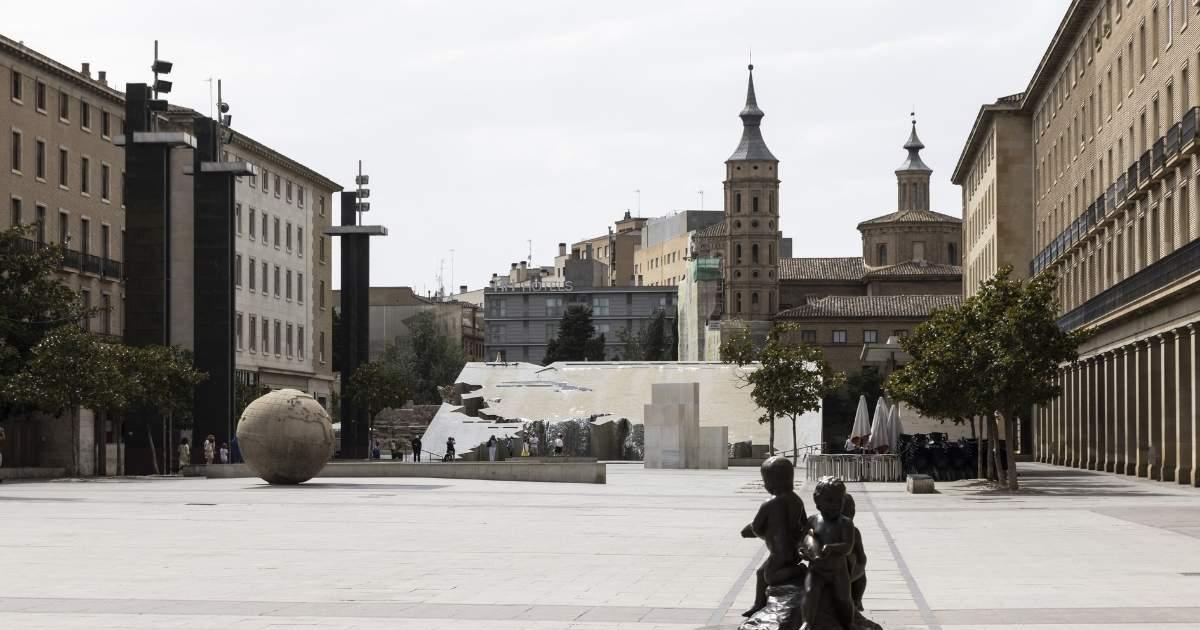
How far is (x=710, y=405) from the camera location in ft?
316

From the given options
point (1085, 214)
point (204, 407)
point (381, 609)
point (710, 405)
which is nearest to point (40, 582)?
point (381, 609)

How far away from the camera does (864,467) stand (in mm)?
52469

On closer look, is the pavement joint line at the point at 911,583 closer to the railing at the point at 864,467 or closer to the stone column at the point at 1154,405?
the railing at the point at 864,467

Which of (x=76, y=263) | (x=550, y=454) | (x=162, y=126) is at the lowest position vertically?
(x=550, y=454)

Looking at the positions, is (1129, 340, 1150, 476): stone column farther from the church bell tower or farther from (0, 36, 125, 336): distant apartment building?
the church bell tower

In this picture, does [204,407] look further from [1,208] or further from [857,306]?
[857,306]

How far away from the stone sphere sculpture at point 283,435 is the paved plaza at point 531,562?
15.6 feet

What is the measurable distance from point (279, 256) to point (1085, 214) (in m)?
50.1

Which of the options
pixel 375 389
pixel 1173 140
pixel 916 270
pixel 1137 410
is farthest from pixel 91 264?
pixel 916 270

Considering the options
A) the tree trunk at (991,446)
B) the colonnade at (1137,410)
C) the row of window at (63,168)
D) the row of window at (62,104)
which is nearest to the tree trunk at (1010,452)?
the tree trunk at (991,446)

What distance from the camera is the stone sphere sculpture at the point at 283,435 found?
43.6m

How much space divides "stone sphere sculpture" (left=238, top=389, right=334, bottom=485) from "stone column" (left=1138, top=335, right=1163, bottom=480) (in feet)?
77.8

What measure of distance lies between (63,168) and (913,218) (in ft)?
420

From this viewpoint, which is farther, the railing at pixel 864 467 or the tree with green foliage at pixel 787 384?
the tree with green foliage at pixel 787 384
